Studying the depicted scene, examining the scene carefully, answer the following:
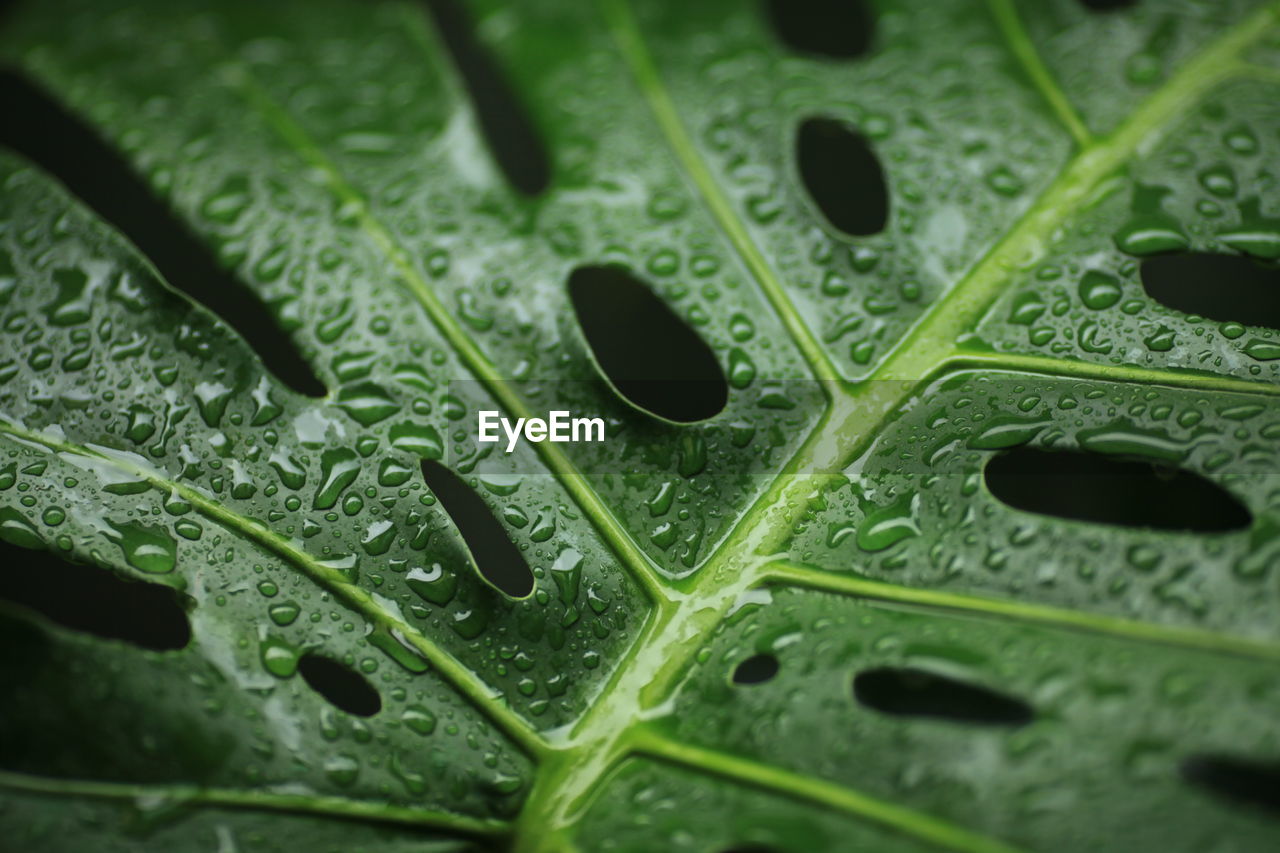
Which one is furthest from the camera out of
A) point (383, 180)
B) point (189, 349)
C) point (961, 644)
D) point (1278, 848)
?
point (383, 180)

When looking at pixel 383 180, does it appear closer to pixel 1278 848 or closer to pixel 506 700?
pixel 506 700

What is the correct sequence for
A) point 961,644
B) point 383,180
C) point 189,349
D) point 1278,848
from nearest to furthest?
point 1278,848 → point 961,644 → point 189,349 → point 383,180

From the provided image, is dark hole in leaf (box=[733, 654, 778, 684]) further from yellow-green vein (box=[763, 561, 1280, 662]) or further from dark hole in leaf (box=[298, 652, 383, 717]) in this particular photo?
dark hole in leaf (box=[298, 652, 383, 717])

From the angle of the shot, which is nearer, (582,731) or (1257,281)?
(582,731)

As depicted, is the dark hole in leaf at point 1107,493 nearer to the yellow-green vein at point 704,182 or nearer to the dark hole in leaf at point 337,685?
the yellow-green vein at point 704,182

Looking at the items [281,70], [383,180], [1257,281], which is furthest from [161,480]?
[1257,281]

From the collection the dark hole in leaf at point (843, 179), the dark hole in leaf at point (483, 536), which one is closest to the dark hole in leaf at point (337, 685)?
the dark hole in leaf at point (483, 536)

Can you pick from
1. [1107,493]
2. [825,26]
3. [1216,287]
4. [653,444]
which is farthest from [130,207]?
[1216,287]
